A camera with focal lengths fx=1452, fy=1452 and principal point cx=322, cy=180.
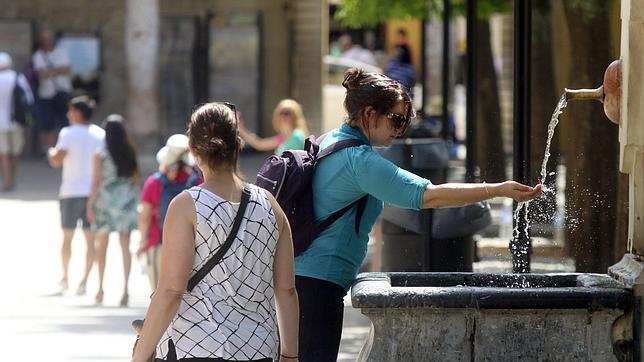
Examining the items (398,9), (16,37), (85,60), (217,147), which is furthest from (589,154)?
(16,37)

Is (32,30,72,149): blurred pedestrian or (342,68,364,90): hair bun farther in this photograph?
(32,30,72,149): blurred pedestrian

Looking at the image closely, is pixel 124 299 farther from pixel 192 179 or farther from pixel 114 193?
pixel 192 179

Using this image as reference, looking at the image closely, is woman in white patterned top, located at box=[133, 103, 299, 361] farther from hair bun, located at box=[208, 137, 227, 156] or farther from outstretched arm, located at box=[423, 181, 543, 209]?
outstretched arm, located at box=[423, 181, 543, 209]

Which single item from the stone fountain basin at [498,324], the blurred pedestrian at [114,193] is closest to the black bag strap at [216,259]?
the stone fountain basin at [498,324]

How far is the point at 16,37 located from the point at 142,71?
3.29 metres

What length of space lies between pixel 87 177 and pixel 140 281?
1.50 m

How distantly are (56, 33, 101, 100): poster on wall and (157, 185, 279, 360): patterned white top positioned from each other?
20668 mm

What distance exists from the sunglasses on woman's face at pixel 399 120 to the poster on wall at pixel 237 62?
19970mm

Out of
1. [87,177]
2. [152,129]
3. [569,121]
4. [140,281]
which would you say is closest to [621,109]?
[569,121]

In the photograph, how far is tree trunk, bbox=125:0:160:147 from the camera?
22453mm

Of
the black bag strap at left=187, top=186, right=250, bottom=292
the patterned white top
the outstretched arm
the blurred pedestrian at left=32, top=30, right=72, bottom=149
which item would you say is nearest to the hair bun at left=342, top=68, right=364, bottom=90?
the outstretched arm

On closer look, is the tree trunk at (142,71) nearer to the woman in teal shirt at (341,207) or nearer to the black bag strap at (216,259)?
the woman in teal shirt at (341,207)

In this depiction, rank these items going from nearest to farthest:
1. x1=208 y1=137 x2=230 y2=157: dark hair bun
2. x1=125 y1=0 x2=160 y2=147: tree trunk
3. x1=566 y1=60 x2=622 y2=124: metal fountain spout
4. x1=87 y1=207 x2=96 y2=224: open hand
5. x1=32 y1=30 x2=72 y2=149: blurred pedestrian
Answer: x1=208 y1=137 x2=230 y2=157: dark hair bun, x1=566 y1=60 x2=622 y2=124: metal fountain spout, x1=87 y1=207 x2=96 y2=224: open hand, x1=125 y1=0 x2=160 y2=147: tree trunk, x1=32 y1=30 x2=72 y2=149: blurred pedestrian

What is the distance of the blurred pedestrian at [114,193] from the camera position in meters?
11.7
